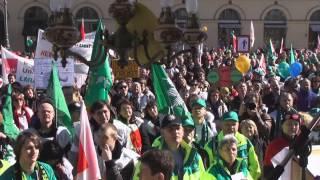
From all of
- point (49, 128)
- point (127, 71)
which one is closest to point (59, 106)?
point (49, 128)

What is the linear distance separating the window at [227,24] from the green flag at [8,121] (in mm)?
33428

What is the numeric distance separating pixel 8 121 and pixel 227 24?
34395mm

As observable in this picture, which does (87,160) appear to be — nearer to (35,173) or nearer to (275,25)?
(35,173)

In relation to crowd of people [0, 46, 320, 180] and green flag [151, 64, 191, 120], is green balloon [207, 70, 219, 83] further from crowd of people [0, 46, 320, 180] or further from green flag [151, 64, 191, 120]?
green flag [151, 64, 191, 120]

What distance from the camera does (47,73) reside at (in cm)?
1138

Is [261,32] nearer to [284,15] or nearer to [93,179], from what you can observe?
[284,15]

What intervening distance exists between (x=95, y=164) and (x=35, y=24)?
3577cm

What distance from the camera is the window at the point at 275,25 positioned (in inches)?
1638

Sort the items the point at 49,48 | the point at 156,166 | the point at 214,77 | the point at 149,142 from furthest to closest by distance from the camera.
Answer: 1. the point at 214,77
2. the point at 49,48
3. the point at 149,142
4. the point at 156,166

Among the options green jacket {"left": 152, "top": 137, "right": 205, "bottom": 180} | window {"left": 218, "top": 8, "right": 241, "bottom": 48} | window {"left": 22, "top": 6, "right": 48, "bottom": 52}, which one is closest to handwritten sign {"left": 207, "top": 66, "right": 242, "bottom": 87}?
green jacket {"left": 152, "top": 137, "right": 205, "bottom": 180}

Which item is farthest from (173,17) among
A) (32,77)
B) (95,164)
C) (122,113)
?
(32,77)

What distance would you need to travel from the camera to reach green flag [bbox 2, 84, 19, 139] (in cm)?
755

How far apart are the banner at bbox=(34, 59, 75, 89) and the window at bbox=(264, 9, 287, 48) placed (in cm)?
3139

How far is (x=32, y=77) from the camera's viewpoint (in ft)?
41.1
